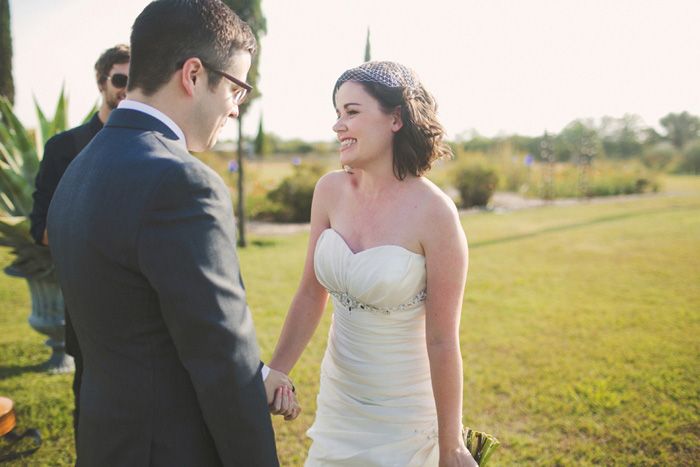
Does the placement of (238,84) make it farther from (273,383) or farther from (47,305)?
(47,305)

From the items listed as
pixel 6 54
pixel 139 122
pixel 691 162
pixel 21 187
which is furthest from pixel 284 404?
pixel 691 162

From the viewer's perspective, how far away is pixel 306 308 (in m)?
2.56

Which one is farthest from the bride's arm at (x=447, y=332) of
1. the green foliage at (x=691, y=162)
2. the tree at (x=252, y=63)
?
the green foliage at (x=691, y=162)

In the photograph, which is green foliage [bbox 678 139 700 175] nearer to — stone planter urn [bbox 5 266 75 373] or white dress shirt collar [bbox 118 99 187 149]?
stone planter urn [bbox 5 266 75 373]

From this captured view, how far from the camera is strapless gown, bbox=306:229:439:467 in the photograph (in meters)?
2.19

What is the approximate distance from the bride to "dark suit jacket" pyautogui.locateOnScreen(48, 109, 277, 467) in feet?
3.01

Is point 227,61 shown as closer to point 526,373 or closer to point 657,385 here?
point 526,373

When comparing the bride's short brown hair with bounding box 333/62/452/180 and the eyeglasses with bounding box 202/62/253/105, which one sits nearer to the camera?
the eyeglasses with bounding box 202/62/253/105

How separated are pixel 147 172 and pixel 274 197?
14353 mm

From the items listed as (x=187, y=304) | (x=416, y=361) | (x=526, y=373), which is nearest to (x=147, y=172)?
(x=187, y=304)

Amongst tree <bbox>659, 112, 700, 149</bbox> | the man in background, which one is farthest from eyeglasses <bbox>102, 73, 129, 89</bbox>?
tree <bbox>659, 112, 700, 149</bbox>

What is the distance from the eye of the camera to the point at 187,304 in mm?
1239

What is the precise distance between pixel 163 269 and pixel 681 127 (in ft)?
264

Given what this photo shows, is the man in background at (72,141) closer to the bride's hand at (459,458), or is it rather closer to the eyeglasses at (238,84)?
the eyeglasses at (238,84)
